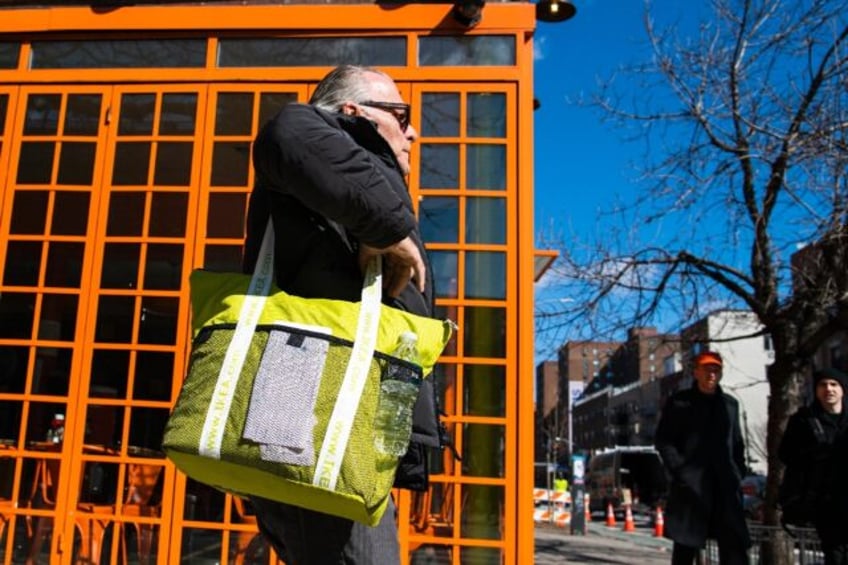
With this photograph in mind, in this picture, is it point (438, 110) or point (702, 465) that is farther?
point (702, 465)

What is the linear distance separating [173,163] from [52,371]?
1475 millimetres

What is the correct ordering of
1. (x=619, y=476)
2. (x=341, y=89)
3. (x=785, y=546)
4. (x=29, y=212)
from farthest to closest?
(x=619, y=476)
(x=785, y=546)
(x=29, y=212)
(x=341, y=89)

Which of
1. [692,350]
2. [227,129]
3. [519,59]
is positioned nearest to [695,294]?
[692,350]

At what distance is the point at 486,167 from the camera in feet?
15.9

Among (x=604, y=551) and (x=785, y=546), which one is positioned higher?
(x=785, y=546)

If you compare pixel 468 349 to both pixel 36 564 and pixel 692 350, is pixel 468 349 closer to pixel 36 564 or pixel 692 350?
pixel 36 564

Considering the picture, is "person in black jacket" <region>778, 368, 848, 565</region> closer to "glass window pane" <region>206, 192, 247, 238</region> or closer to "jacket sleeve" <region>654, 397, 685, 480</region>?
"jacket sleeve" <region>654, 397, 685, 480</region>

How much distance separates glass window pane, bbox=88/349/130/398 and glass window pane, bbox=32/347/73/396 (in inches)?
6.0

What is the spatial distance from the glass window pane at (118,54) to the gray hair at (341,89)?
3477 millimetres

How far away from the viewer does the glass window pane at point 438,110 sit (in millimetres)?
4926

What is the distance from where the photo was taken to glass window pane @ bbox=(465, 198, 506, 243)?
4738mm

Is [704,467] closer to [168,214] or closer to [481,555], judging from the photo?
[481,555]

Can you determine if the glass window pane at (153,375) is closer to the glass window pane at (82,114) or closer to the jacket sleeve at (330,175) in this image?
the glass window pane at (82,114)

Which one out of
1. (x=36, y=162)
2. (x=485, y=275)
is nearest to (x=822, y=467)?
(x=485, y=275)
